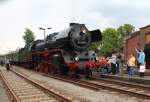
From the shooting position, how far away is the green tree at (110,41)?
330 ft

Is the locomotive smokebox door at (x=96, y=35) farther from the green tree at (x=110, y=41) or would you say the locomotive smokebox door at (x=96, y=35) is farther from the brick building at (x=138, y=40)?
the green tree at (x=110, y=41)

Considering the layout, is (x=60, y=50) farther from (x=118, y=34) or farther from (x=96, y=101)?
(x=118, y=34)

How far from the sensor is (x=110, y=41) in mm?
103750

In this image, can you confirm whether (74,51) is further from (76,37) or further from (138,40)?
(138,40)

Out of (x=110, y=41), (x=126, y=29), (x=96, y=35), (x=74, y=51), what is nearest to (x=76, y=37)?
(x=74, y=51)

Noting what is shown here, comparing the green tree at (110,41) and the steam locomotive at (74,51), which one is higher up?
the green tree at (110,41)

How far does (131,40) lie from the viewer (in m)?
63.8

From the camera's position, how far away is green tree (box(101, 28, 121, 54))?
101m

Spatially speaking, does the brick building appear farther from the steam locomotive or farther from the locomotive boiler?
the steam locomotive

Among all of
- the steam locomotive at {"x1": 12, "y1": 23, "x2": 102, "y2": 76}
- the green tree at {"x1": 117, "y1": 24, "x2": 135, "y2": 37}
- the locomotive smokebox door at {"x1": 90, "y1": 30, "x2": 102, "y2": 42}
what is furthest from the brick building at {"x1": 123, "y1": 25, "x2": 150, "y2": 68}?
the green tree at {"x1": 117, "y1": 24, "x2": 135, "y2": 37}

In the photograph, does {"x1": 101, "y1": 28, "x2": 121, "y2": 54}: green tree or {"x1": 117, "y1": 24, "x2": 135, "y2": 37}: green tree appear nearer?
{"x1": 101, "y1": 28, "x2": 121, "y2": 54}: green tree

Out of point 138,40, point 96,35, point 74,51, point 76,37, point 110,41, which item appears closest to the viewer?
point 76,37

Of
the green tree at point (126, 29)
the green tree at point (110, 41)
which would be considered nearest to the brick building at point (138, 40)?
the green tree at point (110, 41)

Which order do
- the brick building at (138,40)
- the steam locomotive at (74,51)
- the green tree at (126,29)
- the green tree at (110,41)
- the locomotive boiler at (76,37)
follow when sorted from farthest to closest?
1. the green tree at (126,29)
2. the green tree at (110,41)
3. the brick building at (138,40)
4. the locomotive boiler at (76,37)
5. the steam locomotive at (74,51)
